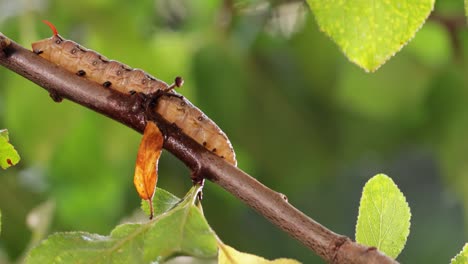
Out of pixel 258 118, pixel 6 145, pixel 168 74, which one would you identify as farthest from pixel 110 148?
pixel 6 145

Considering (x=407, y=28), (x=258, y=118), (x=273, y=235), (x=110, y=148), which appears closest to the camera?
(x=407, y=28)

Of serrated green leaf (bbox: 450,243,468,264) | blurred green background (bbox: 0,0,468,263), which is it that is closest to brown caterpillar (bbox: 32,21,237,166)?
serrated green leaf (bbox: 450,243,468,264)

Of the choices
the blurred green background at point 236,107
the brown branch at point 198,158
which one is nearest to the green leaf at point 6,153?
the brown branch at point 198,158

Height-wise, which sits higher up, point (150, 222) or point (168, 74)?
point (168, 74)

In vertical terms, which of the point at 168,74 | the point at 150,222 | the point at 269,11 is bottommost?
the point at 150,222

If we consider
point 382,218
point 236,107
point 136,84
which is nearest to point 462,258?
point 382,218

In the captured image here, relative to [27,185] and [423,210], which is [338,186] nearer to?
[423,210]

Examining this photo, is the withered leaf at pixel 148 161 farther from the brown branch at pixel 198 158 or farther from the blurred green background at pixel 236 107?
the blurred green background at pixel 236 107

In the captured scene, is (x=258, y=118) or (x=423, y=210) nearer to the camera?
(x=258, y=118)
